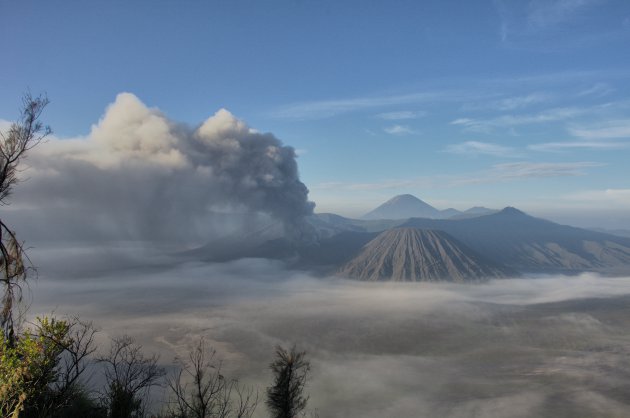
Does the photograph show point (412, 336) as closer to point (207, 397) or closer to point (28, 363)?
point (207, 397)

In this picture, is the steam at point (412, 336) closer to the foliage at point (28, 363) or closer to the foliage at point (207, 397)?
the foliage at point (207, 397)

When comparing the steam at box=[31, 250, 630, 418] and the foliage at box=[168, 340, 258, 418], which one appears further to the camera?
the steam at box=[31, 250, 630, 418]

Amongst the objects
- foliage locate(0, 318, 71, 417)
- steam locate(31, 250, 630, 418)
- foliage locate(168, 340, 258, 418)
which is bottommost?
steam locate(31, 250, 630, 418)

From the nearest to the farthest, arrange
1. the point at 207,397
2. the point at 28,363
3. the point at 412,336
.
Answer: the point at 28,363, the point at 207,397, the point at 412,336

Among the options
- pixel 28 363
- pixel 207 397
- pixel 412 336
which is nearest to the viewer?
pixel 28 363

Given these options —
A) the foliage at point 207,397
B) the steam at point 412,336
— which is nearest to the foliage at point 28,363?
the foliage at point 207,397

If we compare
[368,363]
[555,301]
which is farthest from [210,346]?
[555,301]

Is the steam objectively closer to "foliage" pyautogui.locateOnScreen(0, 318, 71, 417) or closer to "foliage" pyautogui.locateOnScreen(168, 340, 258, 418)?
"foliage" pyautogui.locateOnScreen(168, 340, 258, 418)

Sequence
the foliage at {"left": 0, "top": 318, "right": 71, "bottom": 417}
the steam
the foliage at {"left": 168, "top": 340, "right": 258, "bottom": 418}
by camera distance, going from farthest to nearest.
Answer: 1. the steam
2. the foliage at {"left": 168, "top": 340, "right": 258, "bottom": 418}
3. the foliage at {"left": 0, "top": 318, "right": 71, "bottom": 417}

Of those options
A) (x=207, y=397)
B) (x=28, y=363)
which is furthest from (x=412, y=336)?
(x=28, y=363)

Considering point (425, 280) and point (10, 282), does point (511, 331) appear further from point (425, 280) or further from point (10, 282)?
point (10, 282)

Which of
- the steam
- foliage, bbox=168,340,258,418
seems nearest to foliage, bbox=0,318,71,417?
foliage, bbox=168,340,258,418
